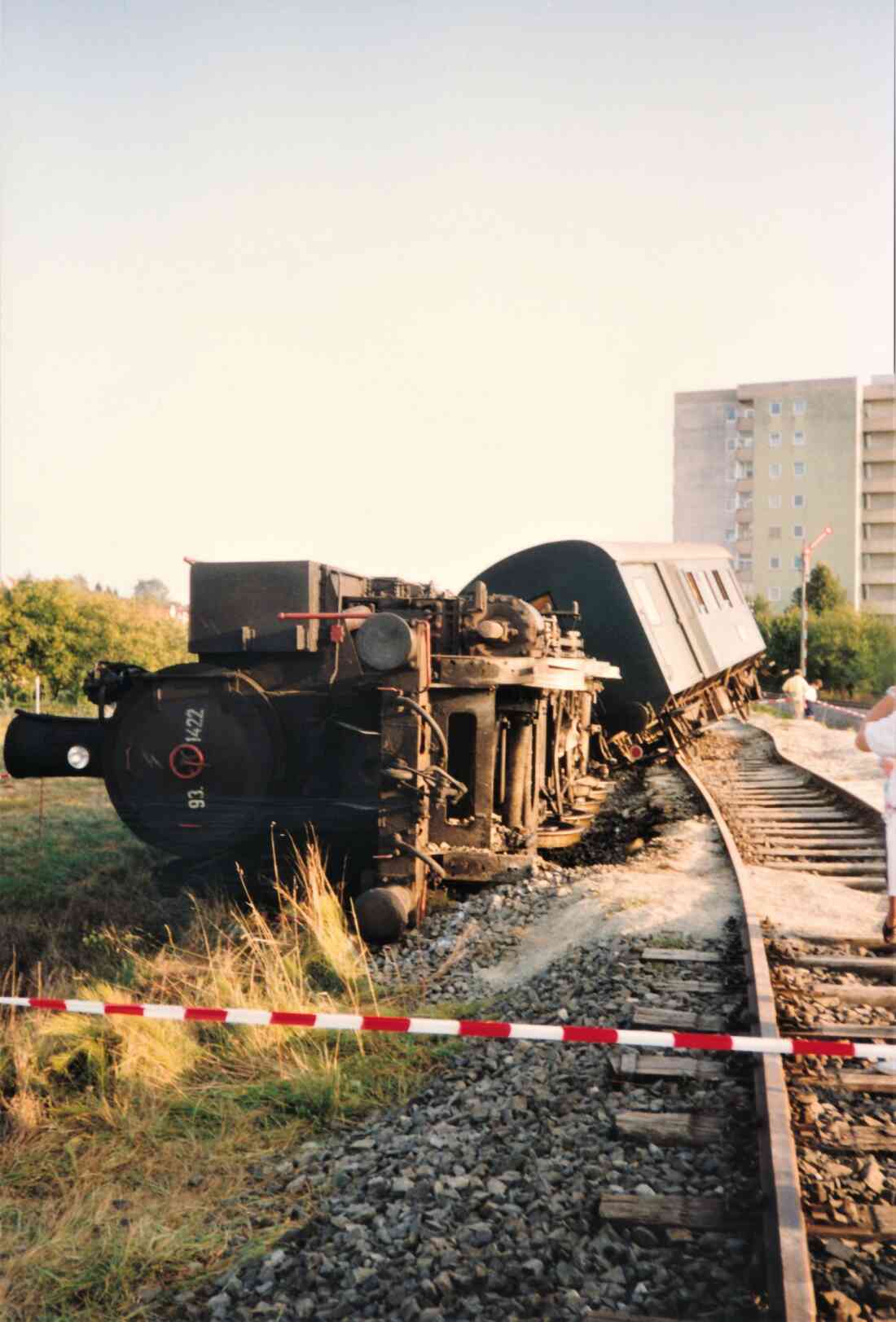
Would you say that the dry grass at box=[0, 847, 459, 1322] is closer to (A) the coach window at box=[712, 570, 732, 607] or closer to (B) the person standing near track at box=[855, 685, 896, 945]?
(B) the person standing near track at box=[855, 685, 896, 945]

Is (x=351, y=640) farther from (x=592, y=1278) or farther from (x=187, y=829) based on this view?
(x=592, y=1278)

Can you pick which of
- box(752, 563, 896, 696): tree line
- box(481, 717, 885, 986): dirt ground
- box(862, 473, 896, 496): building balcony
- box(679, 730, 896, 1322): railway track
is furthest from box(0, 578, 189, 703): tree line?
box(862, 473, 896, 496): building balcony

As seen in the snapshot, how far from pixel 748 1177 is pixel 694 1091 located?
28.4 inches

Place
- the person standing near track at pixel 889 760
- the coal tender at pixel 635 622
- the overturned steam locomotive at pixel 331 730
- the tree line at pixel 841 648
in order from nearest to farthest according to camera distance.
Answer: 1. the person standing near track at pixel 889 760
2. the overturned steam locomotive at pixel 331 730
3. the coal tender at pixel 635 622
4. the tree line at pixel 841 648

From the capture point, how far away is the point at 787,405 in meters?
73.8

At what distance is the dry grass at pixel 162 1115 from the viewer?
3979 millimetres

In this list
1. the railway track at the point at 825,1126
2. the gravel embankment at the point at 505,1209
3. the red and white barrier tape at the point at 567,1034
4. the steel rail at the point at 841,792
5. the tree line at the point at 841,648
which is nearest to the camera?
the railway track at the point at 825,1126

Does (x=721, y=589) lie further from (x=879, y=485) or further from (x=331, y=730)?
(x=879, y=485)

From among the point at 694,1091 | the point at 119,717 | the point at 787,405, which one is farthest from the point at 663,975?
Result: the point at 787,405

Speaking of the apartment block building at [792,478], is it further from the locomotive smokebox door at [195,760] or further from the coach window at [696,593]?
the locomotive smokebox door at [195,760]

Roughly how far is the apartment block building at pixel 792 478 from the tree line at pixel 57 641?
175 feet

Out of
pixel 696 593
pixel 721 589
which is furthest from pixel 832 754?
pixel 696 593

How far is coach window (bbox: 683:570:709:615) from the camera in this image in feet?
58.7

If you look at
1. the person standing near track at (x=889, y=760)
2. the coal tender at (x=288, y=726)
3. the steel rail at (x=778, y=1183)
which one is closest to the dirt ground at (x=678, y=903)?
the person standing near track at (x=889, y=760)
